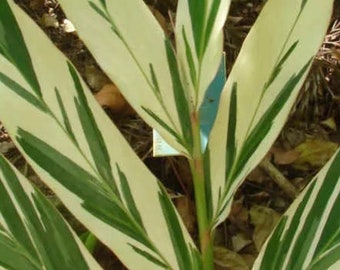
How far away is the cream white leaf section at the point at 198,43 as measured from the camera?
73 centimetres

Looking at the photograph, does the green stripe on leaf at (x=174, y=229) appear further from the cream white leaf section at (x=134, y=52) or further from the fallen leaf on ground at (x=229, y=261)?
the fallen leaf on ground at (x=229, y=261)

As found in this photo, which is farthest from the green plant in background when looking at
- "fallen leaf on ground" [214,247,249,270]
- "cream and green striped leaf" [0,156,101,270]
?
"fallen leaf on ground" [214,247,249,270]

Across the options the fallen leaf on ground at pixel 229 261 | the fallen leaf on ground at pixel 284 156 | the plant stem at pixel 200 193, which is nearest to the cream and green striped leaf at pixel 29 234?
the plant stem at pixel 200 193

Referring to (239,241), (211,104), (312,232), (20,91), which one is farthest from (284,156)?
(20,91)

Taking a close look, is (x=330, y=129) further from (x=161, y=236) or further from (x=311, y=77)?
(x=161, y=236)

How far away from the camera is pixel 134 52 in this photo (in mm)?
730

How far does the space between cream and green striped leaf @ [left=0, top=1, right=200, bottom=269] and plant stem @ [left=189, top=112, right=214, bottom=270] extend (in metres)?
0.02

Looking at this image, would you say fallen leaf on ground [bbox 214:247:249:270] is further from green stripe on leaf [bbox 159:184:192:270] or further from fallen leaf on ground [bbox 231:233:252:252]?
green stripe on leaf [bbox 159:184:192:270]

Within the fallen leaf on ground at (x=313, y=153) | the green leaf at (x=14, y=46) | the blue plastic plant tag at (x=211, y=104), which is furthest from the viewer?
the fallen leaf on ground at (x=313, y=153)

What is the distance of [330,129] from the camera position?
1411 millimetres

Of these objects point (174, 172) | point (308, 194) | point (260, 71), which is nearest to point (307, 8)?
point (260, 71)

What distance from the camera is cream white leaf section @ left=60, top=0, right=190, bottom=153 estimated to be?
724 millimetres

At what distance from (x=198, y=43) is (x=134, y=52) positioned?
0.20ft

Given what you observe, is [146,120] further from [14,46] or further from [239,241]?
[239,241]
